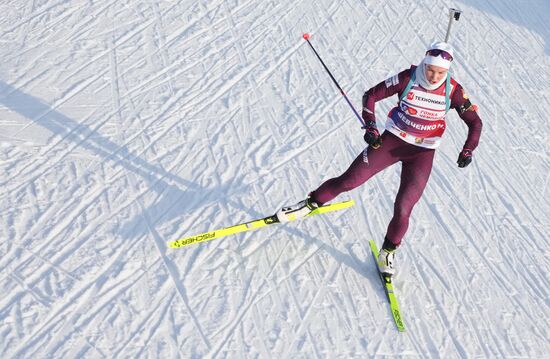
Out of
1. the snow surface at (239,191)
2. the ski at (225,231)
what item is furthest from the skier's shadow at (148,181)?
the ski at (225,231)

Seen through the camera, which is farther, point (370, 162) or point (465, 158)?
point (370, 162)

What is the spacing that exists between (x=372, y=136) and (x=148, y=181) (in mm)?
2345

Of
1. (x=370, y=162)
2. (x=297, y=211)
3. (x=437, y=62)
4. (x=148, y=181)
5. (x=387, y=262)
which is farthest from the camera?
(x=148, y=181)

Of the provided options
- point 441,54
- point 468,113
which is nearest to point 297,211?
point 468,113

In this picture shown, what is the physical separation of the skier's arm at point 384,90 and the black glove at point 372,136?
5 cm

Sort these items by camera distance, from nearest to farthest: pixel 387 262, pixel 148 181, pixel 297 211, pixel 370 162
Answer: pixel 370 162, pixel 387 262, pixel 297 211, pixel 148 181

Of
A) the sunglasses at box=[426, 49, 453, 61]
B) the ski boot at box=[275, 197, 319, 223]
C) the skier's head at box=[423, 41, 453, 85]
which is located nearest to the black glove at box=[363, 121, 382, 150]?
the skier's head at box=[423, 41, 453, 85]

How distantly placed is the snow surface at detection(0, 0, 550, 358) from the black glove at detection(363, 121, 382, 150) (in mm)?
1137

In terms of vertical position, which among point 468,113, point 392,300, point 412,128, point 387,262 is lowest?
point 392,300

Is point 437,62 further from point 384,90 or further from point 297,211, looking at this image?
point 297,211

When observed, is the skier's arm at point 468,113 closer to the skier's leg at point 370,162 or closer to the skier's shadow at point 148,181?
the skier's leg at point 370,162

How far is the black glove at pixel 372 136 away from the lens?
503 centimetres

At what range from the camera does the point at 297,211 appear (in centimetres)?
560

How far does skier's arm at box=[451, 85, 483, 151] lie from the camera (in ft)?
16.8
